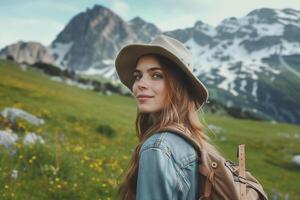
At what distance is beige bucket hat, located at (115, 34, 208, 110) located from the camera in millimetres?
4438

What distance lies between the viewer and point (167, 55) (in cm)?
445

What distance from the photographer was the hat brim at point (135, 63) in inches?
175

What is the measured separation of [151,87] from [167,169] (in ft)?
3.21

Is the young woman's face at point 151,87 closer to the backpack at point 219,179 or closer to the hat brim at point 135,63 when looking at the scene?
the hat brim at point 135,63

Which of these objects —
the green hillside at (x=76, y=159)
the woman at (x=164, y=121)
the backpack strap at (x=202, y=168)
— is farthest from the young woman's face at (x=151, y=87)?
the green hillside at (x=76, y=159)

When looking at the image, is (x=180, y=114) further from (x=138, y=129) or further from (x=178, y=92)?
(x=138, y=129)

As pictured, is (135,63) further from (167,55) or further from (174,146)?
(174,146)

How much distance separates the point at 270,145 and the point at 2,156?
111 feet

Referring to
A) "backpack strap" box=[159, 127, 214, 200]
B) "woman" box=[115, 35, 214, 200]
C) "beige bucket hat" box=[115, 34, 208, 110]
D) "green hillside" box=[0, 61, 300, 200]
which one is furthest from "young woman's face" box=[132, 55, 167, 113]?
"green hillside" box=[0, 61, 300, 200]

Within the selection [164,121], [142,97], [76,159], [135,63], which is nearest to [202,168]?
[164,121]

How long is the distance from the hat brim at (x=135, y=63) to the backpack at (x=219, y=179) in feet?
2.19

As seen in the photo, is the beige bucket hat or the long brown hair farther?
the beige bucket hat

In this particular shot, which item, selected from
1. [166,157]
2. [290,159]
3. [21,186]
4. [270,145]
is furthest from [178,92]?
[270,145]

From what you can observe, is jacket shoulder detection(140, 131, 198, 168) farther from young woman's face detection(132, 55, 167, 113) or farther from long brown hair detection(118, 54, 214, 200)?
young woman's face detection(132, 55, 167, 113)
